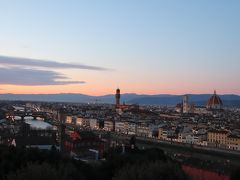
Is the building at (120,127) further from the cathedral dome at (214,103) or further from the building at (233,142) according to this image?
the cathedral dome at (214,103)

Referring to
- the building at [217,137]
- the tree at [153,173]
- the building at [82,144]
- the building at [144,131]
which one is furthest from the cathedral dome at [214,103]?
the tree at [153,173]

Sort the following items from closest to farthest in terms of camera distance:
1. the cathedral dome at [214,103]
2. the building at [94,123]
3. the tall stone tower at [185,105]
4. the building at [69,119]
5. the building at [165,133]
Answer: the building at [165,133], the building at [94,123], the building at [69,119], the tall stone tower at [185,105], the cathedral dome at [214,103]

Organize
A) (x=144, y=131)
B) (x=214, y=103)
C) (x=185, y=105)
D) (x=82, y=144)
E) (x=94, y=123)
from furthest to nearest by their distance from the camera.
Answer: (x=214, y=103) < (x=185, y=105) < (x=94, y=123) < (x=144, y=131) < (x=82, y=144)

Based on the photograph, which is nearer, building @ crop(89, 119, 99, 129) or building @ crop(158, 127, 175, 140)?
building @ crop(158, 127, 175, 140)

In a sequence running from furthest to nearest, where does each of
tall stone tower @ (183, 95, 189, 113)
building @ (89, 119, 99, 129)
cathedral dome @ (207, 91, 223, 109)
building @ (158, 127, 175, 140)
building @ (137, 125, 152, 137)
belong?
cathedral dome @ (207, 91, 223, 109) → tall stone tower @ (183, 95, 189, 113) → building @ (89, 119, 99, 129) → building @ (137, 125, 152, 137) → building @ (158, 127, 175, 140)

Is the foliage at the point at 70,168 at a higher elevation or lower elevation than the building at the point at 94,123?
higher

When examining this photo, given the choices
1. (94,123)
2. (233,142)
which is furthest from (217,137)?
(94,123)

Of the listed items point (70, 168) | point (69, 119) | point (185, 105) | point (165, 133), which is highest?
point (185, 105)

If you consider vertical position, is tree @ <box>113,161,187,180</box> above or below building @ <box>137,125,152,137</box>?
above

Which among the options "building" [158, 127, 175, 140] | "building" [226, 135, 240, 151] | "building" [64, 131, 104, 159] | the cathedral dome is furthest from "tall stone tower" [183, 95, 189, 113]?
"building" [64, 131, 104, 159]

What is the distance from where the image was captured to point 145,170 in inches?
435

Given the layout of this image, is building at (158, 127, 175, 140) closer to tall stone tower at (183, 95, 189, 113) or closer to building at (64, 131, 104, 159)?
building at (64, 131, 104, 159)

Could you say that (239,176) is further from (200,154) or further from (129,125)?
(129,125)

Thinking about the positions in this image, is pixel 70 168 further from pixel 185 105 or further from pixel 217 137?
pixel 185 105
